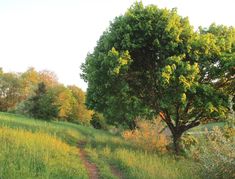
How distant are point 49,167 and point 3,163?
5.07 feet

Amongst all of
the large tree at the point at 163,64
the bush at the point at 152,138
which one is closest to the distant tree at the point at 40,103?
the large tree at the point at 163,64

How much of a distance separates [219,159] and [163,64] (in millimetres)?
11763

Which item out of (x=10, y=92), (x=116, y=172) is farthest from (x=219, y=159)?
(x=10, y=92)

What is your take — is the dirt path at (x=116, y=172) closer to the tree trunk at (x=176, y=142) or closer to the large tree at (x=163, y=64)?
the large tree at (x=163, y=64)

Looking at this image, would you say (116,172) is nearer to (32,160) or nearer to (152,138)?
(32,160)

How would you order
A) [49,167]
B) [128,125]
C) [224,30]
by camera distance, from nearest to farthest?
1. [49,167]
2. [224,30]
3. [128,125]

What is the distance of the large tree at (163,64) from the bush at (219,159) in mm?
8838

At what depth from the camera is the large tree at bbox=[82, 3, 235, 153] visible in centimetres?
2238

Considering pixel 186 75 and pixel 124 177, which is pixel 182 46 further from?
pixel 124 177

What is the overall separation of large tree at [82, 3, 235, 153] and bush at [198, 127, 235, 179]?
884 cm

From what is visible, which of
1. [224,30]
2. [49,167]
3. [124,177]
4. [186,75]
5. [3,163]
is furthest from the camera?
[224,30]

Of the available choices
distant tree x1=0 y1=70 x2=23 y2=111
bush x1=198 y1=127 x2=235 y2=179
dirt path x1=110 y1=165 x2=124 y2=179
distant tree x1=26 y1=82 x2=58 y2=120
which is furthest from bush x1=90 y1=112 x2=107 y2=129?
bush x1=198 y1=127 x2=235 y2=179

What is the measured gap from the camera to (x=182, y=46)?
23500 mm

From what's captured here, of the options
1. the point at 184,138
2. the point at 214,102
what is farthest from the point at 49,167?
the point at 184,138
